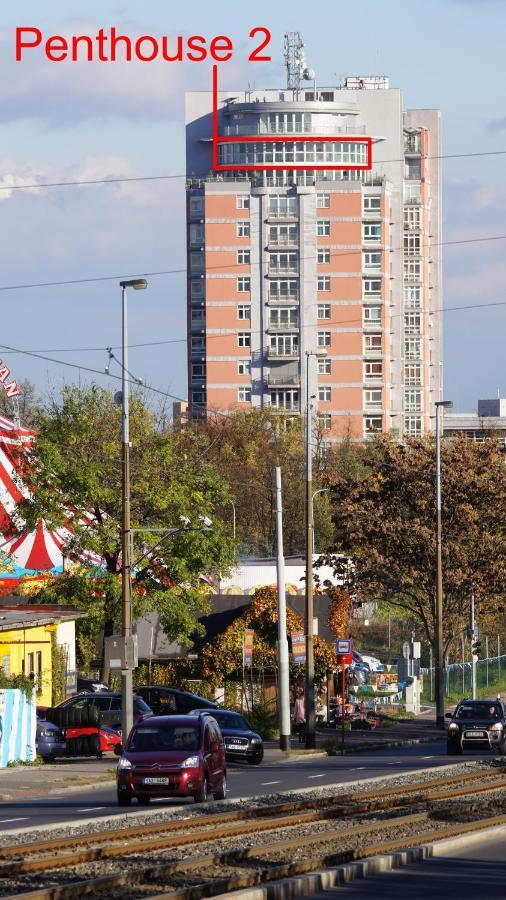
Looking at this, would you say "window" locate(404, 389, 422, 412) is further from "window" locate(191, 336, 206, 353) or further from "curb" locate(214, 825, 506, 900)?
"curb" locate(214, 825, 506, 900)

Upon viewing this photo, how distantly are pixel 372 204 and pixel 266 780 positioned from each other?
106 meters

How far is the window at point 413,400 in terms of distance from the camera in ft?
487

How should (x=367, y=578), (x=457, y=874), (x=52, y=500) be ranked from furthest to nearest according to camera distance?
(x=367, y=578), (x=52, y=500), (x=457, y=874)

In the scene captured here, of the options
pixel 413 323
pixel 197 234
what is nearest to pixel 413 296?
pixel 413 323

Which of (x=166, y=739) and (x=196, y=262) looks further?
(x=196, y=262)

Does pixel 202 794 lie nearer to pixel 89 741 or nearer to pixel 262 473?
pixel 89 741

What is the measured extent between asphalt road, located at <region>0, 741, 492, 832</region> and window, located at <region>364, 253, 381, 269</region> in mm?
89475

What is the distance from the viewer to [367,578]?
64.3 m

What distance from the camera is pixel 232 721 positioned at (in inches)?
1571

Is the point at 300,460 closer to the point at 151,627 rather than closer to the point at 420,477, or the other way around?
the point at 420,477

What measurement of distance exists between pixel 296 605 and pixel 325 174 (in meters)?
83.9

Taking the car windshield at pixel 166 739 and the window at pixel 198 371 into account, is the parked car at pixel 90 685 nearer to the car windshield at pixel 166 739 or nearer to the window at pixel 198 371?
the car windshield at pixel 166 739

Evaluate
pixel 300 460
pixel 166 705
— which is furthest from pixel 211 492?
pixel 300 460

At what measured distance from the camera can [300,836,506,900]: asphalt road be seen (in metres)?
15.9
